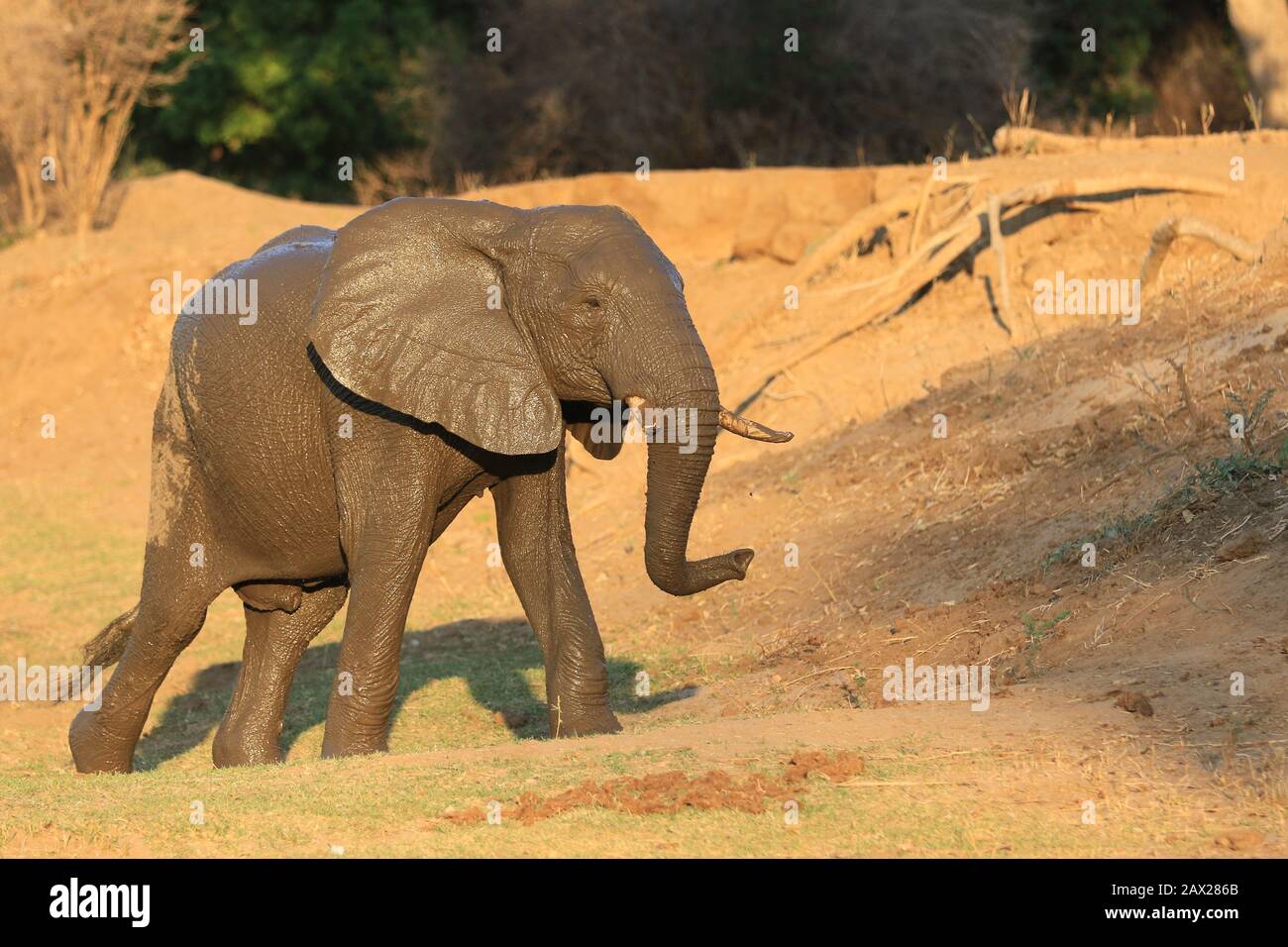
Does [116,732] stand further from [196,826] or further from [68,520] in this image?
[68,520]

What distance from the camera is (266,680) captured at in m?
10.1

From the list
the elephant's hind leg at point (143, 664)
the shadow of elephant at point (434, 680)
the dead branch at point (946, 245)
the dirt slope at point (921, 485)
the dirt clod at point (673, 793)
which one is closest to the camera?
the dirt clod at point (673, 793)

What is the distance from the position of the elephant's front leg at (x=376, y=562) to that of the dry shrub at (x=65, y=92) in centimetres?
1740

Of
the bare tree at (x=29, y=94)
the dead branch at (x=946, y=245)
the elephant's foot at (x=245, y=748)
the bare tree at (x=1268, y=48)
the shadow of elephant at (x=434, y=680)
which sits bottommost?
the elephant's foot at (x=245, y=748)

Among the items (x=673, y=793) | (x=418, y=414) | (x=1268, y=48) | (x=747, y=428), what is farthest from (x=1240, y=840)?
(x=1268, y=48)

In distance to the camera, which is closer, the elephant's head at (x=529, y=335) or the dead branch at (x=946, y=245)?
the elephant's head at (x=529, y=335)

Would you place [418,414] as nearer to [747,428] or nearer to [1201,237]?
[747,428]

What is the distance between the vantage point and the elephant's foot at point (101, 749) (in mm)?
10047

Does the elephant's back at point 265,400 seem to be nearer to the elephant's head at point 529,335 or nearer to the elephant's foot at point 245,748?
the elephant's head at point 529,335

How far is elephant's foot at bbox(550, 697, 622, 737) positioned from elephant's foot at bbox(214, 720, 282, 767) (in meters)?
2.14

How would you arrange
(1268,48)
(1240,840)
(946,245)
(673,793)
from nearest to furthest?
(1240,840), (673,793), (946,245), (1268,48)

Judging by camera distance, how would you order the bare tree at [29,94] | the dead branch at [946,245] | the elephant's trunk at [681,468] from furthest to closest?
the bare tree at [29,94], the dead branch at [946,245], the elephant's trunk at [681,468]

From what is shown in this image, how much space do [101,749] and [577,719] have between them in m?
3.01

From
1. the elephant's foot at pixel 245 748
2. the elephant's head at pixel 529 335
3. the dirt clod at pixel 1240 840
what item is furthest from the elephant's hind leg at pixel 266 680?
the dirt clod at pixel 1240 840
